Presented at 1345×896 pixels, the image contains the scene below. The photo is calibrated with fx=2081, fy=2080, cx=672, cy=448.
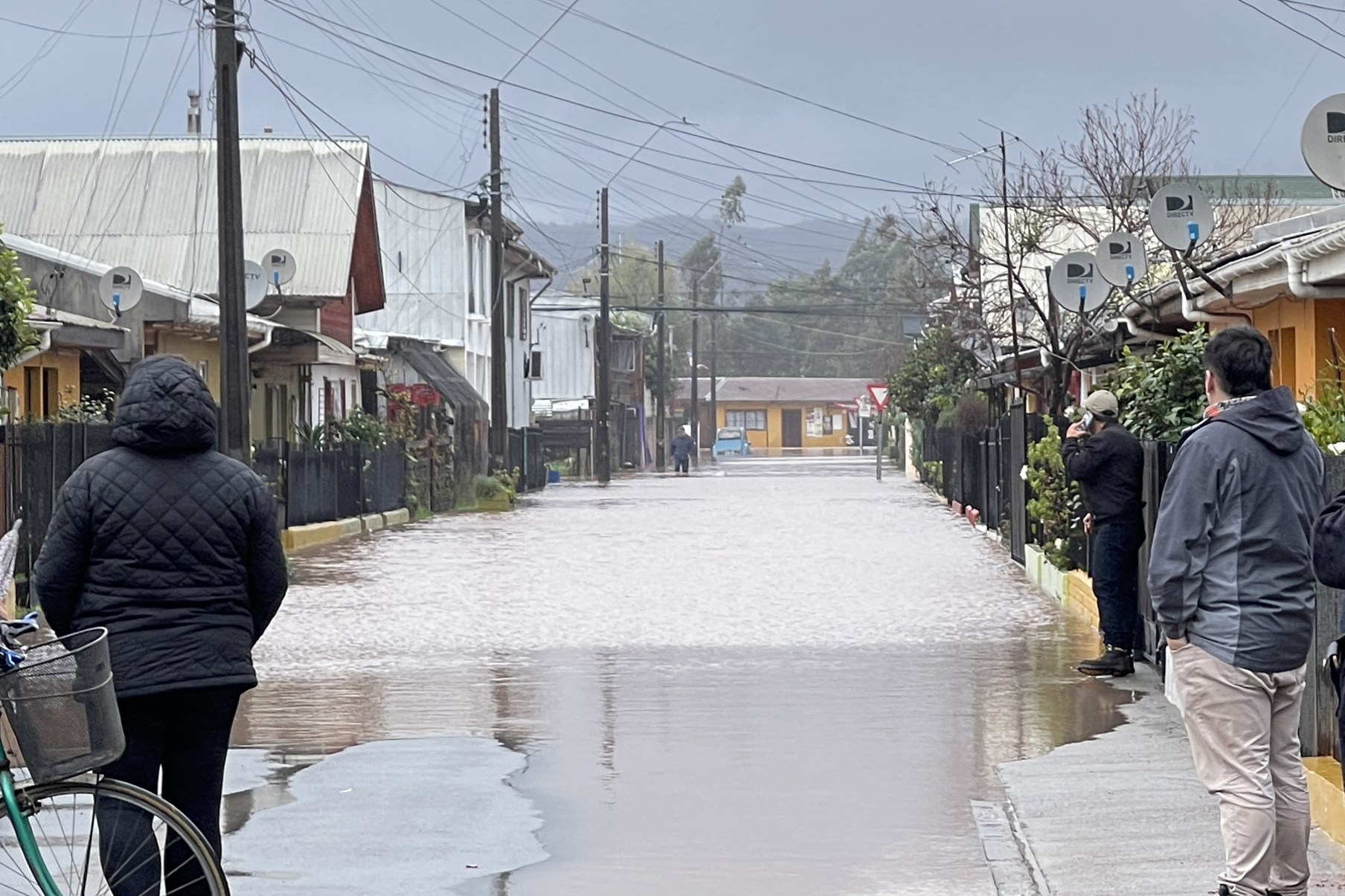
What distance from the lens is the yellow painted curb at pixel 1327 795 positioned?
286 inches

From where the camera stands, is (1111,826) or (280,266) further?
(280,266)

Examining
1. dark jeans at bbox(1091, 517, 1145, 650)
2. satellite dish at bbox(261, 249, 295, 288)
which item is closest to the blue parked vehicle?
satellite dish at bbox(261, 249, 295, 288)

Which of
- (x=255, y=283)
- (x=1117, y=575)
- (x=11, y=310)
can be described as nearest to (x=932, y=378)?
(x=255, y=283)

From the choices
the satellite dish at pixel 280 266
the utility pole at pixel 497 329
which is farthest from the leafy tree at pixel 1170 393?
the utility pole at pixel 497 329

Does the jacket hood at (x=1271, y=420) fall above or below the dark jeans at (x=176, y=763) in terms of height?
above

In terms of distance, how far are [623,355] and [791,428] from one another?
4424 cm

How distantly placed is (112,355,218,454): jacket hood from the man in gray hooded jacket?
2816 millimetres

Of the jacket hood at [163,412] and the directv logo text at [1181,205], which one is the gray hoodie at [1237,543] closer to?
the jacket hood at [163,412]

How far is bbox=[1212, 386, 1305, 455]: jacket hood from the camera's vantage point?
242 inches

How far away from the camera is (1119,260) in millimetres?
18859

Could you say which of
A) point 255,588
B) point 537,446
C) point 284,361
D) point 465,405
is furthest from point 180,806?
point 537,446

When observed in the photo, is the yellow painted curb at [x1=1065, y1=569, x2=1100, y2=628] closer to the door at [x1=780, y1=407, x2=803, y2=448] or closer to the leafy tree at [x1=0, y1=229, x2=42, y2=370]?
the leafy tree at [x1=0, y1=229, x2=42, y2=370]

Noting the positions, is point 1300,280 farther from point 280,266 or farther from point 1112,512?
point 280,266

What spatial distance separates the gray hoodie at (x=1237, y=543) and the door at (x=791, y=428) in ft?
382
